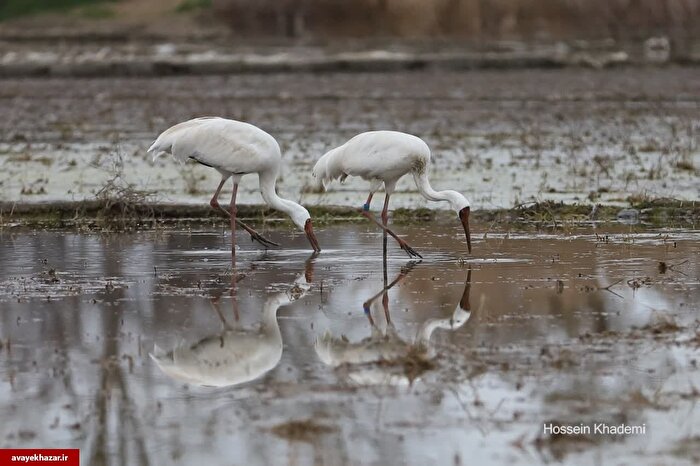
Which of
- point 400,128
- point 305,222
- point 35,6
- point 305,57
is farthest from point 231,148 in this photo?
point 35,6

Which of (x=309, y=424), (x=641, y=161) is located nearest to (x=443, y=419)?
(x=309, y=424)

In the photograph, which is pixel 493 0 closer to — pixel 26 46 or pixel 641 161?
pixel 26 46

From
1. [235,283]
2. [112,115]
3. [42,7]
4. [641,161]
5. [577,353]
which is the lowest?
[42,7]

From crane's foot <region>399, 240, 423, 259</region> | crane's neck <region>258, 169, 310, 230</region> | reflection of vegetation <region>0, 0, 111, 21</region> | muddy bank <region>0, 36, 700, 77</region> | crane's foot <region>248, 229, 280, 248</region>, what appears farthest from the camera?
reflection of vegetation <region>0, 0, 111, 21</region>

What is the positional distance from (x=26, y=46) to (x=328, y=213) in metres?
Answer: 32.4

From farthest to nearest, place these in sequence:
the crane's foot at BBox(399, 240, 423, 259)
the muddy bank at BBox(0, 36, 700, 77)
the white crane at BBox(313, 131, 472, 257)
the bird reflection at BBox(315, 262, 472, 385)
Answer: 1. the muddy bank at BBox(0, 36, 700, 77)
2. the white crane at BBox(313, 131, 472, 257)
3. the crane's foot at BBox(399, 240, 423, 259)
4. the bird reflection at BBox(315, 262, 472, 385)

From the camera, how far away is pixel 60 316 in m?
8.41

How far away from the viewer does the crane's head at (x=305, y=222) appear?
11047 mm

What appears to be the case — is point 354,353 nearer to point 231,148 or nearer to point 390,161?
point 390,161

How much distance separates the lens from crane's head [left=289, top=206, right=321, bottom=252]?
36.2ft

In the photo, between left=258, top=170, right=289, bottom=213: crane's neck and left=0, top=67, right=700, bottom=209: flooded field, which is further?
left=0, top=67, right=700, bottom=209: flooded field

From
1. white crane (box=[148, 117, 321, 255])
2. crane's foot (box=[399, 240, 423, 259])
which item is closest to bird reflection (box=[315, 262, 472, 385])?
crane's foot (box=[399, 240, 423, 259])

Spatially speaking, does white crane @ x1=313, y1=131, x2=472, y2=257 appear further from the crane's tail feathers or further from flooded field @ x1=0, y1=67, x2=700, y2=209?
flooded field @ x1=0, y1=67, x2=700, y2=209

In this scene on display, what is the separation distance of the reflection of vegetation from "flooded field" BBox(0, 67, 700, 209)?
72.1ft
